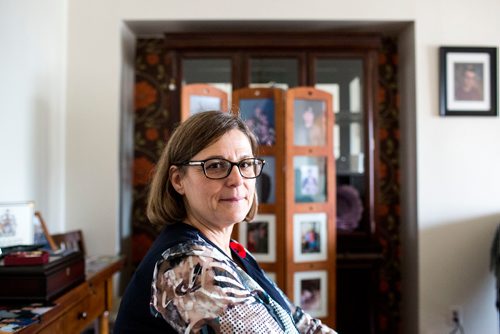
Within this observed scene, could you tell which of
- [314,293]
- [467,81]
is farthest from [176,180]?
[467,81]

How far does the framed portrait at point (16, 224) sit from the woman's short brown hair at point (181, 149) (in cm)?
70

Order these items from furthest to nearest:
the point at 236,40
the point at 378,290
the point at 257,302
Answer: the point at 378,290 → the point at 236,40 → the point at 257,302

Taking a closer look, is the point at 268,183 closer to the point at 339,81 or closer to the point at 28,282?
the point at 339,81

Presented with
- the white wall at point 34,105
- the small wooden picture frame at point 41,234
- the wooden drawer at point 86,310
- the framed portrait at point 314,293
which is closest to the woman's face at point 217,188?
the wooden drawer at point 86,310

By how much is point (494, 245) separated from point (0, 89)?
270cm

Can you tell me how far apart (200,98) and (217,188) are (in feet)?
4.65

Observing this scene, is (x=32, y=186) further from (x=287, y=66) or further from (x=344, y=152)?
(x=344, y=152)

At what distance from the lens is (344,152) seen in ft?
8.25

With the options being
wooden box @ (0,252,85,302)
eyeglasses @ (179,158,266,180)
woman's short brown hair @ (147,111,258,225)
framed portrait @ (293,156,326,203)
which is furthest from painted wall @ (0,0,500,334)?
eyeglasses @ (179,158,266,180)

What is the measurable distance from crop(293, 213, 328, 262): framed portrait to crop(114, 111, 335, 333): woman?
1097 mm

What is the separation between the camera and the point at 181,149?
930 mm

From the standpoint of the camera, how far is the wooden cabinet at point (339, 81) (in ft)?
8.05

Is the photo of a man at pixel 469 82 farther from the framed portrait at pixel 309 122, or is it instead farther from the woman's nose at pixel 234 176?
the woman's nose at pixel 234 176

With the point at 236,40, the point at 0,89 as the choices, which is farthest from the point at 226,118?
the point at 236,40
